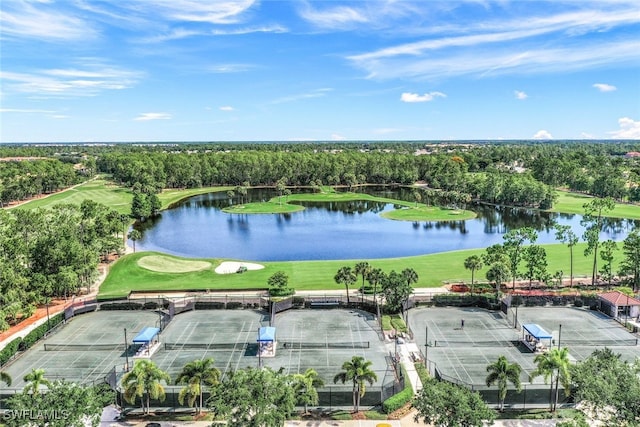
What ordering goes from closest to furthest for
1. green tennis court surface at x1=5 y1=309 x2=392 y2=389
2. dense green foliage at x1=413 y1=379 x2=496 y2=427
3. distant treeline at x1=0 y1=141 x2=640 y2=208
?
dense green foliage at x1=413 y1=379 x2=496 y2=427 < green tennis court surface at x1=5 y1=309 x2=392 y2=389 < distant treeline at x1=0 y1=141 x2=640 y2=208

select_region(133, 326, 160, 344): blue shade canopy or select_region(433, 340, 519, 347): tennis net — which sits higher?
select_region(133, 326, 160, 344): blue shade canopy

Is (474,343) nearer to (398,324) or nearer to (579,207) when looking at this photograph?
(398,324)

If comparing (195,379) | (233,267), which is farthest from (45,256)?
(195,379)

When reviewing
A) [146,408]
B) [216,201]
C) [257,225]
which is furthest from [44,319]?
[216,201]

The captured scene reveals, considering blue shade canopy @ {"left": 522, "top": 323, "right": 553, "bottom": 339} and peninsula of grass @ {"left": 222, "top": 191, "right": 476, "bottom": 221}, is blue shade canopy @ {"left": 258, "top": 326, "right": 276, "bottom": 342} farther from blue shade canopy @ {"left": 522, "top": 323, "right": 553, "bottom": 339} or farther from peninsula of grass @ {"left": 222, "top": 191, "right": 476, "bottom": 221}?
peninsula of grass @ {"left": 222, "top": 191, "right": 476, "bottom": 221}

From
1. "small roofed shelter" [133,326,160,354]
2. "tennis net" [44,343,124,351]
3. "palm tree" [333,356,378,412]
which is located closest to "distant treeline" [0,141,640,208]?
"tennis net" [44,343,124,351]

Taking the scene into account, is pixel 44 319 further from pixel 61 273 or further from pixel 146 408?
pixel 146 408
